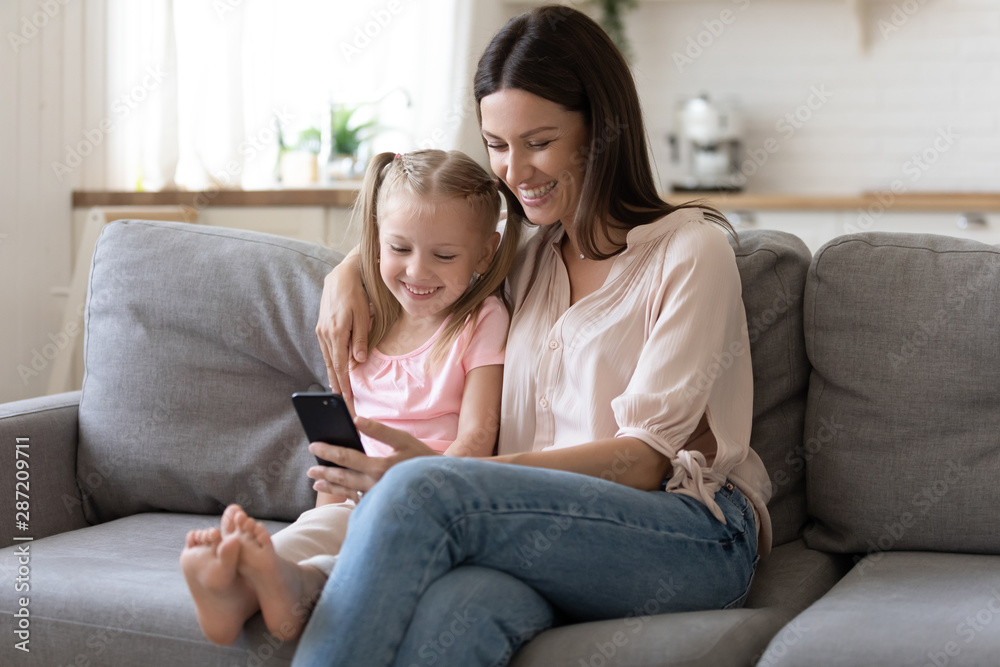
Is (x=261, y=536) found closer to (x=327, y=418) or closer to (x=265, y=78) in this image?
(x=327, y=418)

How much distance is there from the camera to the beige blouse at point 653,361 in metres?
1.35

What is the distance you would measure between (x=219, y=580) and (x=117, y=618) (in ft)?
0.97

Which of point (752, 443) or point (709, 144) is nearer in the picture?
point (752, 443)

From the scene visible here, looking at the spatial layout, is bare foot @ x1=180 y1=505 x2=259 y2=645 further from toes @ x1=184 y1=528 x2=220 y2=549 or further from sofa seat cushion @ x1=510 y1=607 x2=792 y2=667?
sofa seat cushion @ x1=510 y1=607 x2=792 y2=667

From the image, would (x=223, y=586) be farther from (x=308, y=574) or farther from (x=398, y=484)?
(x=398, y=484)

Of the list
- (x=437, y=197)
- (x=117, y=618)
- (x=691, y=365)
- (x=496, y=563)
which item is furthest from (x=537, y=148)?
(x=117, y=618)

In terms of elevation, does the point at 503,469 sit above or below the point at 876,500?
above

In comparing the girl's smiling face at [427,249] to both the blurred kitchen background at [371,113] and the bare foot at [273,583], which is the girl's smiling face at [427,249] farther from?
the blurred kitchen background at [371,113]

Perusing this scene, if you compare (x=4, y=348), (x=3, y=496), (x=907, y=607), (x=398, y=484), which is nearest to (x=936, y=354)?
(x=907, y=607)

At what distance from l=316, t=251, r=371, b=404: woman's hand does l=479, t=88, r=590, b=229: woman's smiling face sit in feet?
1.04

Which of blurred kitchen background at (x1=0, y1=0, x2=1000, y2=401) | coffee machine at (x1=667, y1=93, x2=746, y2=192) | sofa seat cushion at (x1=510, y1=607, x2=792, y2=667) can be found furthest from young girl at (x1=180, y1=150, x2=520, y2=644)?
coffee machine at (x1=667, y1=93, x2=746, y2=192)

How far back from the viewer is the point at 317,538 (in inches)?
55.4

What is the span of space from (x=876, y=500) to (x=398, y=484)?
31.6 inches

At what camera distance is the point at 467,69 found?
12.6ft
